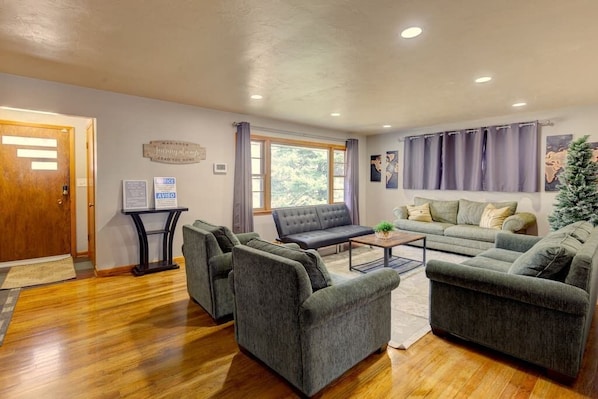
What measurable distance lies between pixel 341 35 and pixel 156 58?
5.88 ft

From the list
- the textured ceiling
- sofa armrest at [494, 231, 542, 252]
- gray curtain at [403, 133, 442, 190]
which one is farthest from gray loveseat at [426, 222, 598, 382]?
gray curtain at [403, 133, 442, 190]

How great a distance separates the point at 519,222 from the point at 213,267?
15.5 ft

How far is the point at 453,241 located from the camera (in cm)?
533

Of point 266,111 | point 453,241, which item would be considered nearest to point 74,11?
point 266,111

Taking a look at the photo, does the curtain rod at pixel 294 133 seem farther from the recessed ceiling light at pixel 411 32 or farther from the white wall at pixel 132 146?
the recessed ceiling light at pixel 411 32

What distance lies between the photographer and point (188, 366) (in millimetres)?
2199

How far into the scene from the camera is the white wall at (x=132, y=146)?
3.79 metres

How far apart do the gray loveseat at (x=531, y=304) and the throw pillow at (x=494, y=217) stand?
273cm

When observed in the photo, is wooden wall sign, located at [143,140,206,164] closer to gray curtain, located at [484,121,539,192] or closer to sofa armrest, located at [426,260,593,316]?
sofa armrest, located at [426,260,593,316]

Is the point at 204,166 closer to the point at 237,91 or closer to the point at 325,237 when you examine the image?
the point at 237,91

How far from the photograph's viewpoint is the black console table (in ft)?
13.9

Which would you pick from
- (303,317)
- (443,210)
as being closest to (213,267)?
(303,317)

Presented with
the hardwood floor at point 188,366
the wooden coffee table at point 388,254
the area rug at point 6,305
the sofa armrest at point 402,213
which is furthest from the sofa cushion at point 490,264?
the area rug at point 6,305

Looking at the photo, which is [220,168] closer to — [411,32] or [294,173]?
[294,173]
